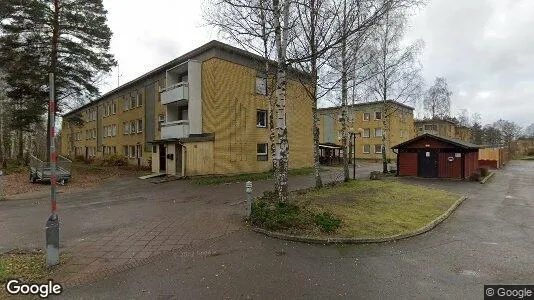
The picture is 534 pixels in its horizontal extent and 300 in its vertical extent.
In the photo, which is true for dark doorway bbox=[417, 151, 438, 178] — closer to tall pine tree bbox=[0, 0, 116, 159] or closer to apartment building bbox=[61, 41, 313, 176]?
apartment building bbox=[61, 41, 313, 176]

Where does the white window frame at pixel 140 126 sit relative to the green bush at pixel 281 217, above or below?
above

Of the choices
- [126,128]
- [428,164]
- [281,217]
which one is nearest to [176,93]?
[126,128]

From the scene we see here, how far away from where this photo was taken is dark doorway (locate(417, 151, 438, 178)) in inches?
960

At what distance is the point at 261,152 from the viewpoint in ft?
89.0

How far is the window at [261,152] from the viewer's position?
26.7 metres

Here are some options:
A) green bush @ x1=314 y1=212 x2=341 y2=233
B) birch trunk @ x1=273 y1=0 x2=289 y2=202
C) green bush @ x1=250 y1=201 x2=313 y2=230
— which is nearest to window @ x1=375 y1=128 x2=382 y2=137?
birch trunk @ x1=273 y1=0 x2=289 y2=202

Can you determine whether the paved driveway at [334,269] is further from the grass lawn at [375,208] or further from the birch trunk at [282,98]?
the birch trunk at [282,98]

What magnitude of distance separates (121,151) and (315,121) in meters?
29.2

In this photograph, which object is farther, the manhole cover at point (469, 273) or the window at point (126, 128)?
the window at point (126, 128)

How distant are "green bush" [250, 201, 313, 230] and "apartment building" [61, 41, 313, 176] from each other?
12.6 meters

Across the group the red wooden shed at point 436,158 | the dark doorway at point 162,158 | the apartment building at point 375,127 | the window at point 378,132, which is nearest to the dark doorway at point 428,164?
the red wooden shed at point 436,158

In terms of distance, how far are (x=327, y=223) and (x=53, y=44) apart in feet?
80.4

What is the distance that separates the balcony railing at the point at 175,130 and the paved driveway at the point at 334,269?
1556 cm

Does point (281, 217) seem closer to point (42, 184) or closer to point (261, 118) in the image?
point (42, 184)
